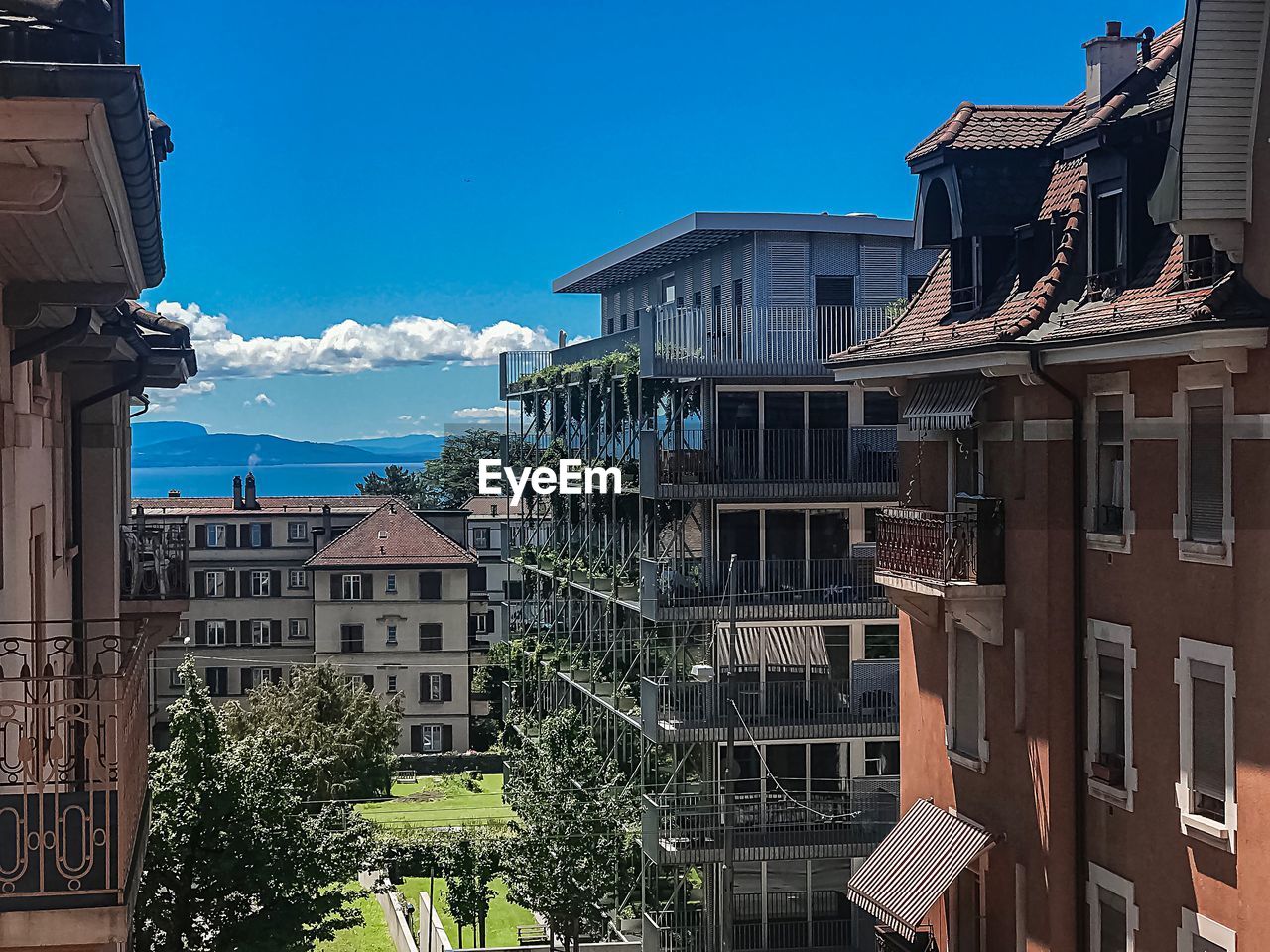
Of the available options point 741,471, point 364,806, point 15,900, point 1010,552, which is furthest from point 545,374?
point 15,900

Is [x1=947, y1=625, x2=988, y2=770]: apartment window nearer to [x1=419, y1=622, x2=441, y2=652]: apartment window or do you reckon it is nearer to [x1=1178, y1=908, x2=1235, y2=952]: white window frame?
[x1=1178, y1=908, x2=1235, y2=952]: white window frame

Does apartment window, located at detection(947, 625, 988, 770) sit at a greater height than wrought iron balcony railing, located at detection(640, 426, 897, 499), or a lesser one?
lesser

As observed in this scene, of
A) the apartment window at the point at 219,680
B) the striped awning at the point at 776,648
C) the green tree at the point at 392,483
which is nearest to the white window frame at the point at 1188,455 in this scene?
the striped awning at the point at 776,648

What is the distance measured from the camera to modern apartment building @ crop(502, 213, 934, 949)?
33.4 meters

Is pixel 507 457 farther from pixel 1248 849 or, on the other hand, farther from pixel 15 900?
pixel 15 900

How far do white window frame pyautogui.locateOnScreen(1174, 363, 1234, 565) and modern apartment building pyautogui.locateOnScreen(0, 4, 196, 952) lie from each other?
33.5 ft

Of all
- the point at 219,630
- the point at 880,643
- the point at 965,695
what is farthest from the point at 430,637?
the point at 965,695

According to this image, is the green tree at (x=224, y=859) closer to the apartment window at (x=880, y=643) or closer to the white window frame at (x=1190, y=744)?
Answer: the apartment window at (x=880, y=643)

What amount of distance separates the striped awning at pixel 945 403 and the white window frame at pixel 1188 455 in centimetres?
388

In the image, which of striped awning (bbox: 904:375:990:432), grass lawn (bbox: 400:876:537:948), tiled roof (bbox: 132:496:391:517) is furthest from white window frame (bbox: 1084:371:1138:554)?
tiled roof (bbox: 132:496:391:517)

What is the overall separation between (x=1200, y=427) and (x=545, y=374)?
1181 inches

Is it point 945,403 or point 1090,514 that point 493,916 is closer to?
point 945,403

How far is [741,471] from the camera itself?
1363 inches

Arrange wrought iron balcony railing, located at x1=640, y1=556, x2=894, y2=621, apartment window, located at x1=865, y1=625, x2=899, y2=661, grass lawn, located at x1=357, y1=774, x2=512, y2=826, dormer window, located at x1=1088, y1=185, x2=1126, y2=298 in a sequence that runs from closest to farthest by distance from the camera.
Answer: dormer window, located at x1=1088, y1=185, x2=1126, y2=298, wrought iron balcony railing, located at x1=640, y1=556, x2=894, y2=621, apartment window, located at x1=865, y1=625, x2=899, y2=661, grass lawn, located at x1=357, y1=774, x2=512, y2=826
